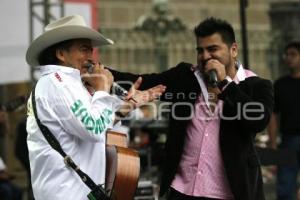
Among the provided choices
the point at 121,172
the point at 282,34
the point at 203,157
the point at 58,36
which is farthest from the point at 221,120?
the point at 282,34

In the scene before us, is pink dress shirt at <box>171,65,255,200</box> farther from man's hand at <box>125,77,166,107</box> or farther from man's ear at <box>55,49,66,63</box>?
man's ear at <box>55,49,66,63</box>

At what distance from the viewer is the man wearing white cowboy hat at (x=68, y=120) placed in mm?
3211

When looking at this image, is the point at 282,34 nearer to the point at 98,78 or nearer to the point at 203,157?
the point at 203,157

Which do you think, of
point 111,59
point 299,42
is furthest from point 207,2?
point 299,42

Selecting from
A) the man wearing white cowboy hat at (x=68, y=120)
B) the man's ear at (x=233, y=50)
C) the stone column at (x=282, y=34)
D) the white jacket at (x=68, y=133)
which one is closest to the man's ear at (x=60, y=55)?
the man wearing white cowboy hat at (x=68, y=120)

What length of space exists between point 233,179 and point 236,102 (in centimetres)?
40

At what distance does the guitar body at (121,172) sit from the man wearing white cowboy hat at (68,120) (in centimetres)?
7

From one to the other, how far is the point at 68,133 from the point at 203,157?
81cm

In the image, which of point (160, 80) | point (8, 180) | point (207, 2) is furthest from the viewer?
point (207, 2)

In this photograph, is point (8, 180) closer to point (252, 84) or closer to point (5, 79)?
point (5, 79)

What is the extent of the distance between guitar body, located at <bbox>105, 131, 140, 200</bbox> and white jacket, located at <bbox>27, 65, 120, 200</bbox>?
0.08 meters

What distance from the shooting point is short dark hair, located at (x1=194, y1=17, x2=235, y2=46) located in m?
3.74

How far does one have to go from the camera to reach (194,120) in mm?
3832

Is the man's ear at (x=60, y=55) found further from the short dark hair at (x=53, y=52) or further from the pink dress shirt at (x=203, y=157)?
the pink dress shirt at (x=203, y=157)
